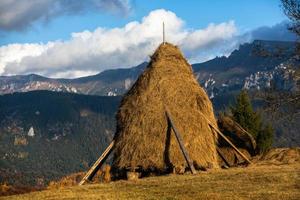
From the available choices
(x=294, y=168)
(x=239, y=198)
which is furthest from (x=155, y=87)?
(x=239, y=198)

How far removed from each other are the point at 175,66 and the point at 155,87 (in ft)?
6.98

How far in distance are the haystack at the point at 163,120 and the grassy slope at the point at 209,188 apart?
438 centimetres

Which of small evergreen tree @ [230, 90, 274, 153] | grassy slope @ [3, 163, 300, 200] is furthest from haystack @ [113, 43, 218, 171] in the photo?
small evergreen tree @ [230, 90, 274, 153]

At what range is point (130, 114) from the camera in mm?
29016

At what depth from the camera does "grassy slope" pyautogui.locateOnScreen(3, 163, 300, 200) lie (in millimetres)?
17047

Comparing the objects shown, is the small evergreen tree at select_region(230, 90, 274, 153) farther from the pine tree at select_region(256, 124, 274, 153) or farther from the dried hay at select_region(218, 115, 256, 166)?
the dried hay at select_region(218, 115, 256, 166)

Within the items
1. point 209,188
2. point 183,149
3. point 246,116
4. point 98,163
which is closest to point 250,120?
point 246,116

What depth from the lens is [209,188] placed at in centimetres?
1862

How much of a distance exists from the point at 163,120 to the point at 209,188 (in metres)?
9.57

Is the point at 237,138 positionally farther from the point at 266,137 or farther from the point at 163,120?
the point at 266,137

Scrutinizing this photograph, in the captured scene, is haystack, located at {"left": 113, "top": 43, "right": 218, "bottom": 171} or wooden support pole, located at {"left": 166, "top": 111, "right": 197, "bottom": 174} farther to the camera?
haystack, located at {"left": 113, "top": 43, "right": 218, "bottom": 171}

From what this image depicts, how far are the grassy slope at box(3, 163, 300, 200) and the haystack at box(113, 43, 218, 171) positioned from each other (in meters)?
4.38

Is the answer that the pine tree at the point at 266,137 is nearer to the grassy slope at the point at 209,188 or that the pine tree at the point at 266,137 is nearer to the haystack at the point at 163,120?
the haystack at the point at 163,120

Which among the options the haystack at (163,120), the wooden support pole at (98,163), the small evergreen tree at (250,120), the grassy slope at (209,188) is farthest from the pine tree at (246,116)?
the grassy slope at (209,188)
